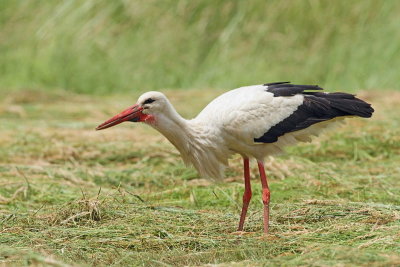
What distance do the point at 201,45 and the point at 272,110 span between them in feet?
23.0

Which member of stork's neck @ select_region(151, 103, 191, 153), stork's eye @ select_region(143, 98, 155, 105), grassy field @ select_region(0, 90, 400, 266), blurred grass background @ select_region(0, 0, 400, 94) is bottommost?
grassy field @ select_region(0, 90, 400, 266)

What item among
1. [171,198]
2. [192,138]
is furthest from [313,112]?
[171,198]

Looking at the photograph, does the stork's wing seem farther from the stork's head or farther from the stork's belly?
→ the stork's head

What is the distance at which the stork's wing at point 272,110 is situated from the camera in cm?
506

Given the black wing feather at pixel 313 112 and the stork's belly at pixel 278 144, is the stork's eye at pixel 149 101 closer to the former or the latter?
the stork's belly at pixel 278 144

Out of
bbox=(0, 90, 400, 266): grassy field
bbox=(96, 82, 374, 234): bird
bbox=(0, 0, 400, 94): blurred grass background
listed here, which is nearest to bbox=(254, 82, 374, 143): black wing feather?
bbox=(96, 82, 374, 234): bird

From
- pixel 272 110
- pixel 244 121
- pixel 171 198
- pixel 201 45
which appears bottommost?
pixel 171 198

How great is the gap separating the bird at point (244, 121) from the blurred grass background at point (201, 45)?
582cm

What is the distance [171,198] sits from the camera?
20.1 ft

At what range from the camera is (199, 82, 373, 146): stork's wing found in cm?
506

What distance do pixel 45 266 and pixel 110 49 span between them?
889 centimetres

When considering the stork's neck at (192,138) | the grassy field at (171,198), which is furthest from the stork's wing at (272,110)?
Result: the grassy field at (171,198)

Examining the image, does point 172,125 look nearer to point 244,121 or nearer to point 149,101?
point 149,101

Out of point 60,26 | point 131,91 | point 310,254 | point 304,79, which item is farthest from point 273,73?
point 310,254
